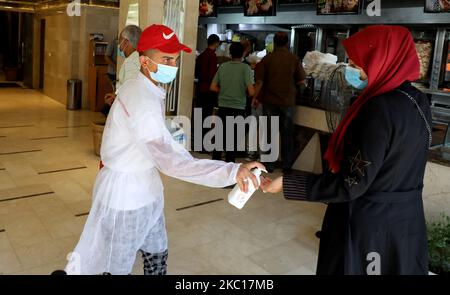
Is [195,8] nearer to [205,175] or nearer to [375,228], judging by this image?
[205,175]

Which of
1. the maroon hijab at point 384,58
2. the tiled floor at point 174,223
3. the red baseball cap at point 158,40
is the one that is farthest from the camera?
the tiled floor at point 174,223

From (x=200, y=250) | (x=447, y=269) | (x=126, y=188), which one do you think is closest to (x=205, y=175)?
(x=126, y=188)

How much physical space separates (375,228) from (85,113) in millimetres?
8437

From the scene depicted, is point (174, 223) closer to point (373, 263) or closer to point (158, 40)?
point (158, 40)

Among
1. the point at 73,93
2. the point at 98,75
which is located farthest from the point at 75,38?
the point at 73,93

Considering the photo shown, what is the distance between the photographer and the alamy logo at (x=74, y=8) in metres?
9.34

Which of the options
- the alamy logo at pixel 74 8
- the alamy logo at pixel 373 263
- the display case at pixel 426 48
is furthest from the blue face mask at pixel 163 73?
the alamy logo at pixel 74 8

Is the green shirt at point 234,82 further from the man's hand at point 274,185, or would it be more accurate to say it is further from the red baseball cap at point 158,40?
the man's hand at point 274,185

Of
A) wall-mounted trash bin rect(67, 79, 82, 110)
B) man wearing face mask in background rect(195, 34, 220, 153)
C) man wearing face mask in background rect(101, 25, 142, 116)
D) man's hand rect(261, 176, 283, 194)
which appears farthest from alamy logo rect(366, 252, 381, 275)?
wall-mounted trash bin rect(67, 79, 82, 110)

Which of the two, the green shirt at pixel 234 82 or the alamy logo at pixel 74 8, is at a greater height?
the alamy logo at pixel 74 8

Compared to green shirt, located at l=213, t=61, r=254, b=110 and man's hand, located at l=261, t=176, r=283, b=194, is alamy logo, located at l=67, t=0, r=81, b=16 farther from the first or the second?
man's hand, located at l=261, t=176, r=283, b=194

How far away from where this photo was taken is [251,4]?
8.36 m

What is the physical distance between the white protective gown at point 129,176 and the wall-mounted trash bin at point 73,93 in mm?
8105

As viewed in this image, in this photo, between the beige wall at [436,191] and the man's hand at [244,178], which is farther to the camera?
the beige wall at [436,191]
